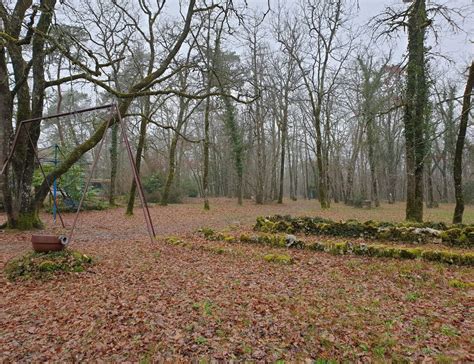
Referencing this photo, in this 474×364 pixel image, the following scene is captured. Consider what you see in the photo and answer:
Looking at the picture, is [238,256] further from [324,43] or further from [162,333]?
[324,43]

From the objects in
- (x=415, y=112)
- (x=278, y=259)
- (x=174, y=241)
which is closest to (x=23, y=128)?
(x=174, y=241)

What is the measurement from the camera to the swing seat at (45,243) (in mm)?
5168

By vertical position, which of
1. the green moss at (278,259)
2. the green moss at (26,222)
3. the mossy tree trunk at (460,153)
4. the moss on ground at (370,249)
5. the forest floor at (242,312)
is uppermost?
the mossy tree trunk at (460,153)

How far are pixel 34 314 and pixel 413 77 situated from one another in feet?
A: 38.2

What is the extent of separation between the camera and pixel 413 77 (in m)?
9.92

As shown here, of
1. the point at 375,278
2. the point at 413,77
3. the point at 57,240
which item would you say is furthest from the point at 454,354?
the point at 413,77

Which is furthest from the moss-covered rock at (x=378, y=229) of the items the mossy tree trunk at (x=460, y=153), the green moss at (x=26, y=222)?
the green moss at (x=26, y=222)

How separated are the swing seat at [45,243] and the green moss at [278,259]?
3.89 metres

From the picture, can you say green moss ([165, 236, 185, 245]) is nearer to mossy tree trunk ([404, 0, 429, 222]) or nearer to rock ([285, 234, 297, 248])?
rock ([285, 234, 297, 248])

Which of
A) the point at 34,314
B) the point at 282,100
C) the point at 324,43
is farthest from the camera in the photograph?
the point at 282,100

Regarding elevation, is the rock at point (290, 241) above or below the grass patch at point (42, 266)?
above

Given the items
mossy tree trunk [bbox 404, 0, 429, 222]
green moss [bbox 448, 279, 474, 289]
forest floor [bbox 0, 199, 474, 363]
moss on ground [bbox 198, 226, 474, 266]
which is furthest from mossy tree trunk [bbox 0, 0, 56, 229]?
mossy tree trunk [bbox 404, 0, 429, 222]

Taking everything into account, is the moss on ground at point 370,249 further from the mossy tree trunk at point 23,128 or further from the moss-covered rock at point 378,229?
the mossy tree trunk at point 23,128

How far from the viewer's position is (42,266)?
5094mm
